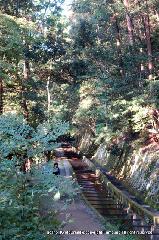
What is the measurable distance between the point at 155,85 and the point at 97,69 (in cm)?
678

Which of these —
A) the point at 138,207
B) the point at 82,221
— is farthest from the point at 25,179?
the point at 138,207

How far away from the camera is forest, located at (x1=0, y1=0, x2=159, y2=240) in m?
6.18

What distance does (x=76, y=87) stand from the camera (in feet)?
83.6

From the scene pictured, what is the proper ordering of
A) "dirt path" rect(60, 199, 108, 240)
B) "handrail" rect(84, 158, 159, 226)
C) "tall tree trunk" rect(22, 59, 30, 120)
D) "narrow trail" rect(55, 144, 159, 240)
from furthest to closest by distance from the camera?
"tall tree trunk" rect(22, 59, 30, 120), "narrow trail" rect(55, 144, 159, 240), "handrail" rect(84, 158, 159, 226), "dirt path" rect(60, 199, 108, 240)

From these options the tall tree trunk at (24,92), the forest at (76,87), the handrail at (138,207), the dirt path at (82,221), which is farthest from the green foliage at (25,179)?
the tall tree trunk at (24,92)

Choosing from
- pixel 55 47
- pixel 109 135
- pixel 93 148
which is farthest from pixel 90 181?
pixel 93 148

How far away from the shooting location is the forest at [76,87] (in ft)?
20.3

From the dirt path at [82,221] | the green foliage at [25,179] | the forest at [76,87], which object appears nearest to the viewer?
the green foliage at [25,179]

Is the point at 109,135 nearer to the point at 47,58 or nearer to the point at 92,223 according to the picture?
the point at 47,58

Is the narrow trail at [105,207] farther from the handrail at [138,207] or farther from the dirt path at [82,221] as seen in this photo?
the handrail at [138,207]

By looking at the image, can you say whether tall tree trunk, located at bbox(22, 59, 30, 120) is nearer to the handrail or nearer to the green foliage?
the handrail

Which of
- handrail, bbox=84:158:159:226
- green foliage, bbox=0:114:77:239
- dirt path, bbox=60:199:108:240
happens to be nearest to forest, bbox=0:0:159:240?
green foliage, bbox=0:114:77:239

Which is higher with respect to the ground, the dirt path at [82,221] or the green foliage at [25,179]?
the green foliage at [25,179]

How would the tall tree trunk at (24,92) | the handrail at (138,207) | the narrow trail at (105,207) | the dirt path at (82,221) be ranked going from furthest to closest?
the tall tree trunk at (24,92)
the narrow trail at (105,207)
the handrail at (138,207)
the dirt path at (82,221)
